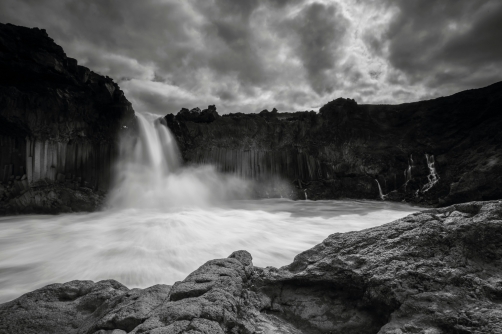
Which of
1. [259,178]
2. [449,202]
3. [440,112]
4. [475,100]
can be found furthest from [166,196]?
[475,100]

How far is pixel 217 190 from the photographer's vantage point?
2081 cm

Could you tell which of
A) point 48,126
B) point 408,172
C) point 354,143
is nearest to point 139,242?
A: point 48,126

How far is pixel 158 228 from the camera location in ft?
33.2

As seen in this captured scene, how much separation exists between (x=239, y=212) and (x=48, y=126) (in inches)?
485

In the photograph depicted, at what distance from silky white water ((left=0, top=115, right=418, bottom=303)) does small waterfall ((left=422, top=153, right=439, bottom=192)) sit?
2960 mm

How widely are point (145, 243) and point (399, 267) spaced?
318 inches

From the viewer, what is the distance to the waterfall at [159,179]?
1689 centimetres

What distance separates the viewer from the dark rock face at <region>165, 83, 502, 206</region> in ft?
61.7

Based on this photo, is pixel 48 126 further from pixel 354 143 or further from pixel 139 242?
pixel 354 143

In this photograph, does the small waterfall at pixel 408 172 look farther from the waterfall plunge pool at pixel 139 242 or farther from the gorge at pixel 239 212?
the waterfall plunge pool at pixel 139 242

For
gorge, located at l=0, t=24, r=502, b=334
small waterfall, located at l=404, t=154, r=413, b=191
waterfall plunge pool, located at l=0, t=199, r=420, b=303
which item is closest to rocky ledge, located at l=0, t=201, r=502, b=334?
gorge, located at l=0, t=24, r=502, b=334

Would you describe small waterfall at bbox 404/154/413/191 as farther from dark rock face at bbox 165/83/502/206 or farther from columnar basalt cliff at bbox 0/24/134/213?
columnar basalt cliff at bbox 0/24/134/213

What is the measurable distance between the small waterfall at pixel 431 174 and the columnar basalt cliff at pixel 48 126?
76.2 ft

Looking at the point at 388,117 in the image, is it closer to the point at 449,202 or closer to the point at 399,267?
the point at 449,202
